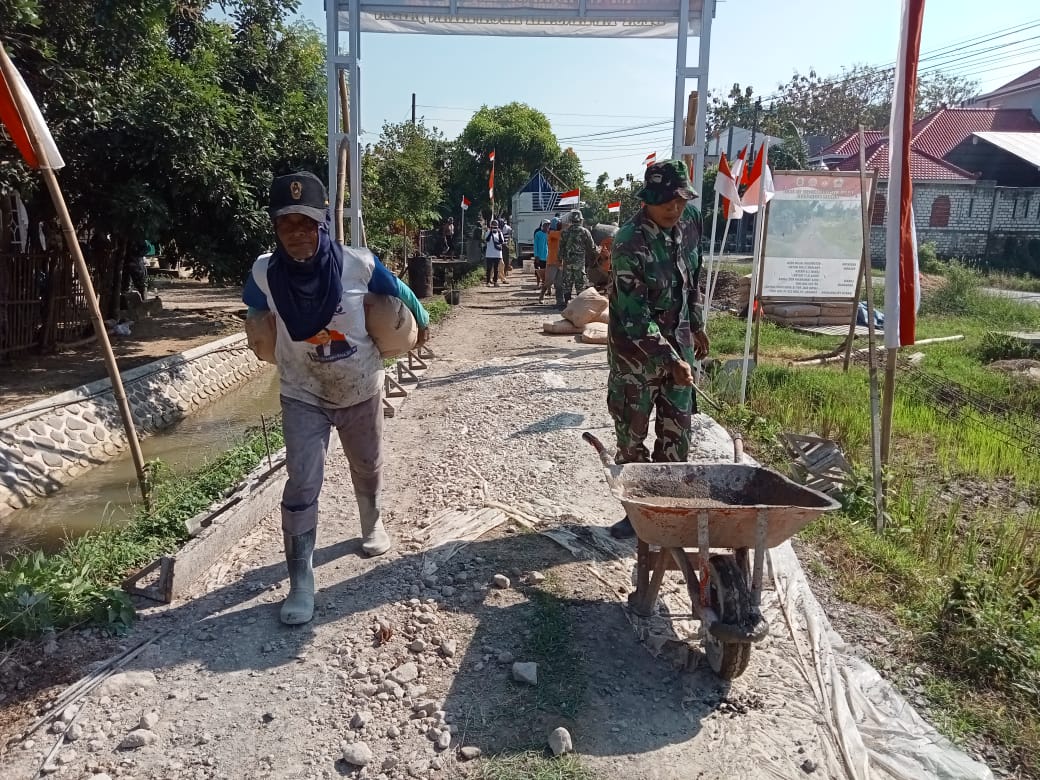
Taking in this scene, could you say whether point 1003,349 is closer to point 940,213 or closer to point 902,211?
point 902,211

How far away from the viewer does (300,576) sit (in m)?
3.54

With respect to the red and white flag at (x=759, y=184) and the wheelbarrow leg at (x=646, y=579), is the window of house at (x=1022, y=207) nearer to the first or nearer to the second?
the red and white flag at (x=759, y=184)

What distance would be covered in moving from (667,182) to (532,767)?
2.64 m

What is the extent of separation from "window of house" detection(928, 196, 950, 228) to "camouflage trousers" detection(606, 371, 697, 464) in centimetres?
2799

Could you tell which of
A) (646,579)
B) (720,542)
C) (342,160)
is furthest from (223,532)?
(342,160)

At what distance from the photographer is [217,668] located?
313 centimetres

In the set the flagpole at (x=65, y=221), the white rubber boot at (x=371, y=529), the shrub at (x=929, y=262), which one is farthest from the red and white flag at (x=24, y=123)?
the shrub at (x=929, y=262)

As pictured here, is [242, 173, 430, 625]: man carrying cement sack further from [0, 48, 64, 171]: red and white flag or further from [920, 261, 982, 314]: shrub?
[920, 261, 982, 314]: shrub

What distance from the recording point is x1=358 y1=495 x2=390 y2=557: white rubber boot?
412 cm

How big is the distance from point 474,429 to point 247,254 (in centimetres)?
540

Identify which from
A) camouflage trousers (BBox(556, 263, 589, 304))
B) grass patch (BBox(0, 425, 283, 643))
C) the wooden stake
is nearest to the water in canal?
grass patch (BBox(0, 425, 283, 643))

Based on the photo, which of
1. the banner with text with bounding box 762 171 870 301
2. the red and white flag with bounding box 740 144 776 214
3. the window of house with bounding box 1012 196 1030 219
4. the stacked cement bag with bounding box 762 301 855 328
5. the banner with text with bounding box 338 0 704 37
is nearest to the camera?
the red and white flag with bounding box 740 144 776 214

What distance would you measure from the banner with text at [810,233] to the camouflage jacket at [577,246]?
4.14 m

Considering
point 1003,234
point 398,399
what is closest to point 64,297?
point 398,399
